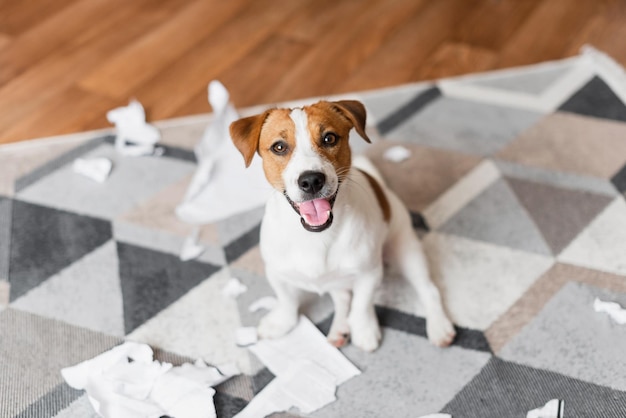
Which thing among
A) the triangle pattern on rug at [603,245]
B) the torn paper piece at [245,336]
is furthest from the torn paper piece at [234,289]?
the triangle pattern on rug at [603,245]

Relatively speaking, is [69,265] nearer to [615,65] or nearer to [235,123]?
[235,123]

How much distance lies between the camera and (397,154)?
2432 millimetres

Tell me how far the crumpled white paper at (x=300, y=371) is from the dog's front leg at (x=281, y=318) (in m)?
0.02

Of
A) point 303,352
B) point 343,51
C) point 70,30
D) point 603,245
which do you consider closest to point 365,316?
point 303,352

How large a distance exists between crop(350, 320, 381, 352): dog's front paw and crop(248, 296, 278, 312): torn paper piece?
0.89 ft

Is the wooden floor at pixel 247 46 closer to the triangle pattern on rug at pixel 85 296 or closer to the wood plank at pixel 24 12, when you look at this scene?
the wood plank at pixel 24 12

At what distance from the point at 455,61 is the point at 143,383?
1906mm

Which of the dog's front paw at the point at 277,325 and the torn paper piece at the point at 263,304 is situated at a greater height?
the dog's front paw at the point at 277,325

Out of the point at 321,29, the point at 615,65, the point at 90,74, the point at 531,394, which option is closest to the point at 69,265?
the point at 90,74

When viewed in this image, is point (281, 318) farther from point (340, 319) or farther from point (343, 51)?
point (343, 51)

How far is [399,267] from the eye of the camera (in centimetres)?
192

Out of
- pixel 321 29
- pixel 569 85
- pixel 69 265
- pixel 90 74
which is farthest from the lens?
pixel 321 29

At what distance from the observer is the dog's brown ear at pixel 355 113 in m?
1.60

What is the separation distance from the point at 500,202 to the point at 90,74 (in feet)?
5.99
